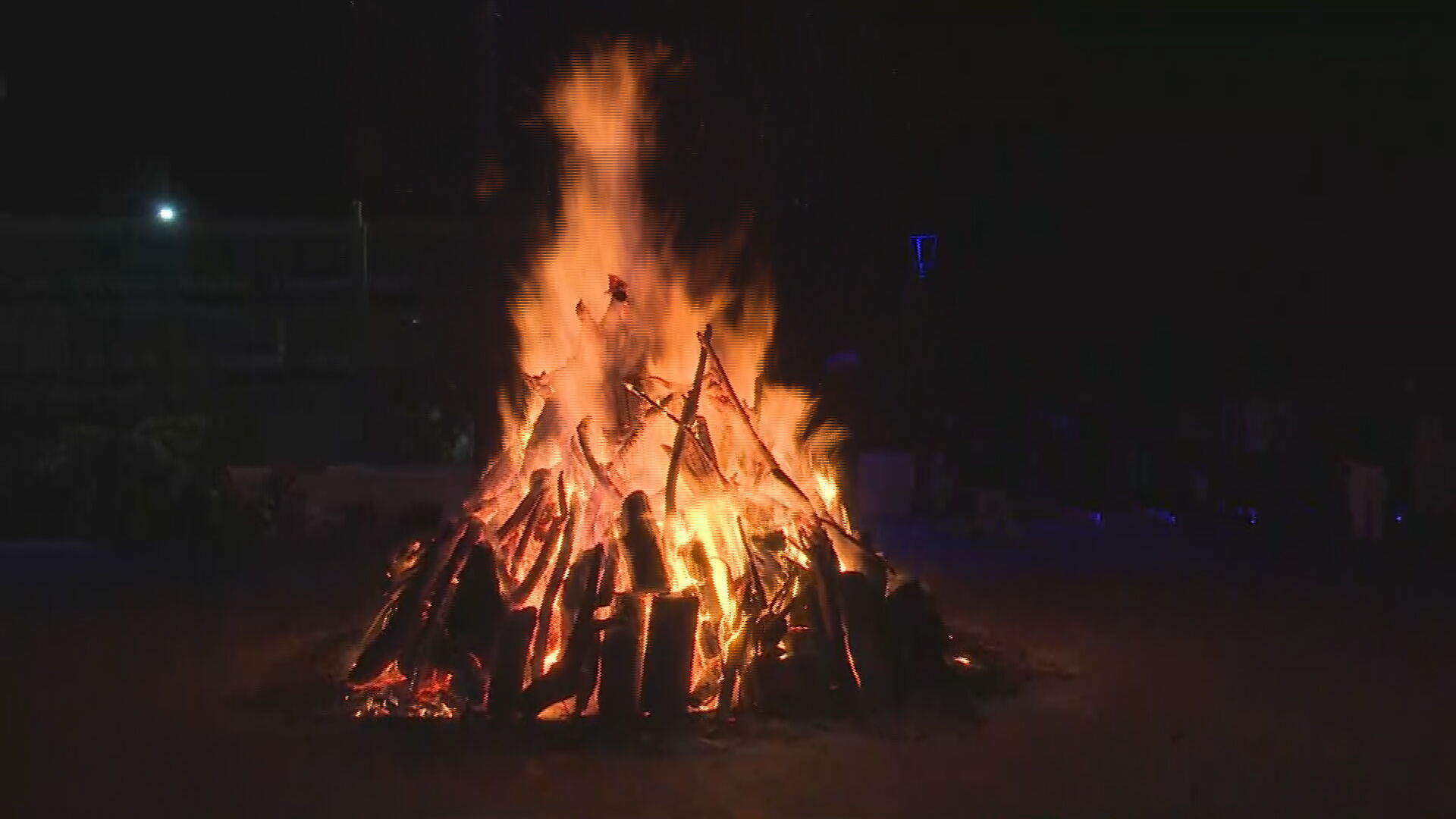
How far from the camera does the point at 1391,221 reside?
73.7ft

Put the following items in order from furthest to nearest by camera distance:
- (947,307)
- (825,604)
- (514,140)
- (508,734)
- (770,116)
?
(947,307) < (770,116) < (514,140) < (825,604) < (508,734)

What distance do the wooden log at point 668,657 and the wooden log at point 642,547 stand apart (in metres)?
0.33

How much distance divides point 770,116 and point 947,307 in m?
5.45

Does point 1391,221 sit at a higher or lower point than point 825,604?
higher

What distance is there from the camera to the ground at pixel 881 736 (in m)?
6.47

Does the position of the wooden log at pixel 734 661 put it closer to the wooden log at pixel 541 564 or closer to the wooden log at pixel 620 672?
the wooden log at pixel 620 672

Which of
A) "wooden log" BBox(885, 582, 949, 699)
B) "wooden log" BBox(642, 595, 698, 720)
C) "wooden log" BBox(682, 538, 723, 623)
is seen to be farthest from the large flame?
"wooden log" BBox(885, 582, 949, 699)

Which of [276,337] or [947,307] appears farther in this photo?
[276,337]

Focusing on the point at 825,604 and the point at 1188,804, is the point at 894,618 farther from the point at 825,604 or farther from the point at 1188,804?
the point at 1188,804

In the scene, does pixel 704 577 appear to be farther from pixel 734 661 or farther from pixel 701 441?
pixel 701 441

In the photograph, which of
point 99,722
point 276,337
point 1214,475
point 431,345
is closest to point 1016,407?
point 1214,475

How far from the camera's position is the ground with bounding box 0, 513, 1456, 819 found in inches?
255

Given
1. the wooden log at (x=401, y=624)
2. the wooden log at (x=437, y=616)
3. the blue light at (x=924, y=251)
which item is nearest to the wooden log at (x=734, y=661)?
the wooden log at (x=437, y=616)

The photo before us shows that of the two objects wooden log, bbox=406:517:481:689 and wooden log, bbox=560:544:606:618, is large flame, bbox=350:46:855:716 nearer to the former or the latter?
wooden log, bbox=560:544:606:618
